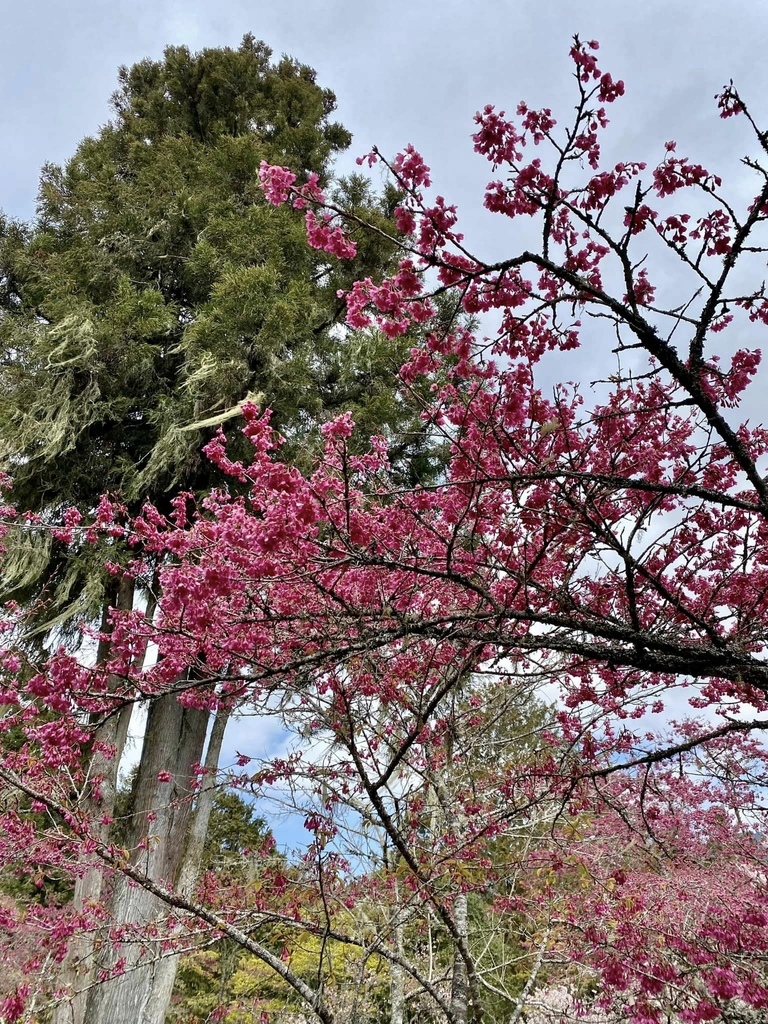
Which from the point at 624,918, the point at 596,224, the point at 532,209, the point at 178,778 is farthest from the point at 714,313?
the point at 178,778

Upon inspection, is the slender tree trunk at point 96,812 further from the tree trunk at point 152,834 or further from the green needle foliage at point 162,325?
the green needle foliage at point 162,325

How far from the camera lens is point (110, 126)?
1144cm

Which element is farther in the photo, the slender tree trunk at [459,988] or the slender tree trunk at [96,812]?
the slender tree trunk at [96,812]

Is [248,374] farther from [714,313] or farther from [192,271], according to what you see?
[714,313]

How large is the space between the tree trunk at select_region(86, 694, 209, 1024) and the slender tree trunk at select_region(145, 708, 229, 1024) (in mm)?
105

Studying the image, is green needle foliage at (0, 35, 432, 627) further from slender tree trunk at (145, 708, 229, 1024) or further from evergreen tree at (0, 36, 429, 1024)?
slender tree trunk at (145, 708, 229, 1024)

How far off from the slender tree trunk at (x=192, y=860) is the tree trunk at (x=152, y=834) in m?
0.11

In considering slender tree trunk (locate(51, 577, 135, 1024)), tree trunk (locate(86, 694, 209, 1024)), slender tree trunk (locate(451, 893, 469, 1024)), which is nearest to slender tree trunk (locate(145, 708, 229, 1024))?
tree trunk (locate(86, 694, 209, 1024))

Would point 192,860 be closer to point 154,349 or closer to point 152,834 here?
point 152,834

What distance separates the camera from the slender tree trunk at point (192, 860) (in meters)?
6.33

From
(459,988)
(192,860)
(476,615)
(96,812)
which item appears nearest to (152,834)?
(96,812)

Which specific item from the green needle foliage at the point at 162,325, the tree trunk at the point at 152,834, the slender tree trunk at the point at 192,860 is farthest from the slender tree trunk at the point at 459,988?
the green needle foliage at the point at 162,325

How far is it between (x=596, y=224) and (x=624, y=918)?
4.49 m

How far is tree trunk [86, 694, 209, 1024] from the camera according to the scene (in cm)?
593
